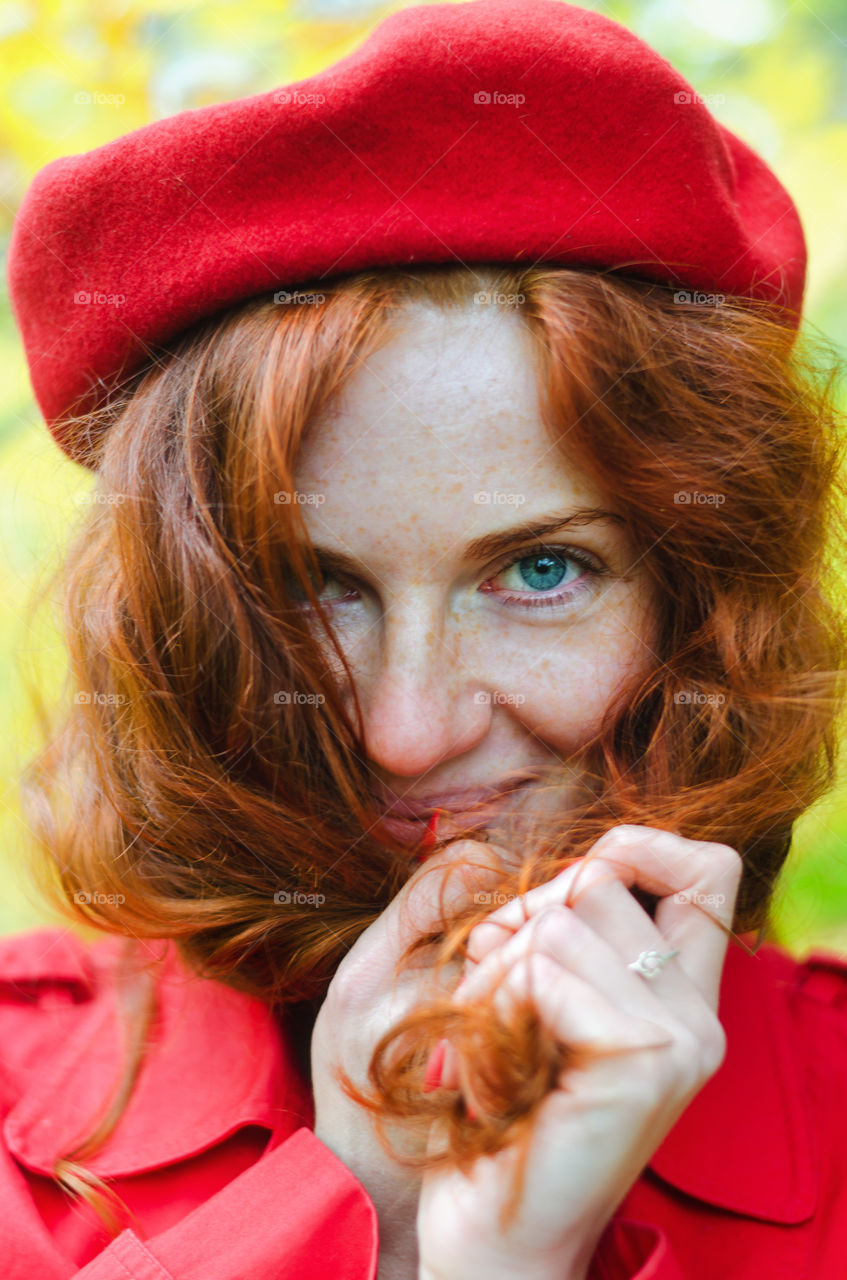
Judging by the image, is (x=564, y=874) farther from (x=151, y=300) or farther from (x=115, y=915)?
(x=151, y=300)

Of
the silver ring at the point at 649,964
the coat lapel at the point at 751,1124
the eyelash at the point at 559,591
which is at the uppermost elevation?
the eyelash at the point at 559,591

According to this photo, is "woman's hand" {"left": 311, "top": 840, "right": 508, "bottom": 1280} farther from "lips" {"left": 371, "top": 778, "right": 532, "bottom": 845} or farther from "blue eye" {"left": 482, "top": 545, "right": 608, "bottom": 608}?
"blue eye" {"left": 482, "top": 545, "right": 608, "bottom": 608}

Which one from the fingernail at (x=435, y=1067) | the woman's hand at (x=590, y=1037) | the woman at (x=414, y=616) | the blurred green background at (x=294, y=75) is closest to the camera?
the woman's hand at (x=590, y=1037)

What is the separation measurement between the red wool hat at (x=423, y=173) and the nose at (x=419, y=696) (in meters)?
0.43

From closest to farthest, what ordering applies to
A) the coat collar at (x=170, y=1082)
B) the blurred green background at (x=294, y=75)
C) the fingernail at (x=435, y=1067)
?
the fingernail at (x=435, y=1067) → the coat collar at (x=170, y=1082) → the blurred green background at (x=294, y=75)

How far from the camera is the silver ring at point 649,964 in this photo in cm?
99

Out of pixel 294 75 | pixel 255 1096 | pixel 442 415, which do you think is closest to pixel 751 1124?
pixel 255 1096

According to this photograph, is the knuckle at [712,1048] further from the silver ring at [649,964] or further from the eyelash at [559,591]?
the eyelash at [559,591]

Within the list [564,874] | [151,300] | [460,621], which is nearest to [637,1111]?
[564,874]

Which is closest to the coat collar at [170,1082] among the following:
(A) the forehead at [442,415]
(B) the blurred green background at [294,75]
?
(A) the forehead at [442,415]

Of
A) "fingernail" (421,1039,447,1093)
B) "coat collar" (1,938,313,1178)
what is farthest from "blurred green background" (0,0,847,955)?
"fingernail" (421,1039,447,1093)

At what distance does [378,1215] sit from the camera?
1.13 metres

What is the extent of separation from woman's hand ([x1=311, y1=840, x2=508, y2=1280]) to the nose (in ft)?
0.39

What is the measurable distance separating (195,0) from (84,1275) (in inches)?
96.7
